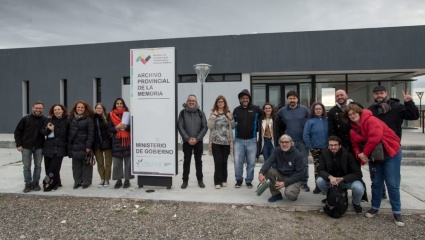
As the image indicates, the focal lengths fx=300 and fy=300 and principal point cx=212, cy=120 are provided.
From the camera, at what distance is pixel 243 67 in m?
13.3

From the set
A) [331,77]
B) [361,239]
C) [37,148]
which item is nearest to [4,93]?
[37,148]

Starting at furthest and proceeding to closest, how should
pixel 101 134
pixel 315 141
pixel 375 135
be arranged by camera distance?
pixel 101 134 → pixel 315 141 → pixel 375 135

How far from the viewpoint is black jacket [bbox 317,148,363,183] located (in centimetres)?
426

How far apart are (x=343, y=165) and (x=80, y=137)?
4474 millimetres

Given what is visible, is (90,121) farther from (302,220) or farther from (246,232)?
(302,220)

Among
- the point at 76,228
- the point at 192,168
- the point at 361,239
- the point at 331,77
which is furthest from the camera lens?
the point at 331,77

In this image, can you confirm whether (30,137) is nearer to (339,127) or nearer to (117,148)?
(117,148)

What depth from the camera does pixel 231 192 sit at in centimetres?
537

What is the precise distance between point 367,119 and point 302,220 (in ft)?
5.37

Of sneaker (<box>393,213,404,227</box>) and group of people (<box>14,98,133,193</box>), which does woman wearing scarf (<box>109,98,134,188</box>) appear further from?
sneaker (<box>393,213,404,227</box>)

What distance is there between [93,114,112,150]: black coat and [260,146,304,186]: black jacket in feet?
9.55

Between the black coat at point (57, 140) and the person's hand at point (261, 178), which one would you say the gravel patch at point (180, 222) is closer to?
the person's hand at point (261, 178)

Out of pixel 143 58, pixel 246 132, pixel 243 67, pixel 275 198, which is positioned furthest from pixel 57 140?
pixel 243 67

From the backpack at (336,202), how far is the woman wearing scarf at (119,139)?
3.56m
